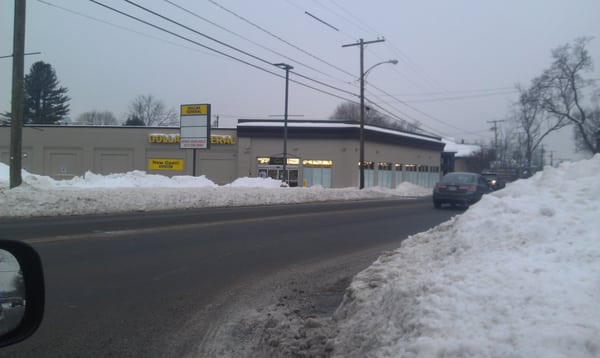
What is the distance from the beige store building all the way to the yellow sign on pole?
12.5 m

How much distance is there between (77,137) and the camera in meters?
47.3

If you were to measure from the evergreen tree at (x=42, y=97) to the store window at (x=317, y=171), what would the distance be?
48736 mm

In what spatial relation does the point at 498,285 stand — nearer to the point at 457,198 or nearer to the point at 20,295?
the point at 20,295

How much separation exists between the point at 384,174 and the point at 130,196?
3438 centimetres

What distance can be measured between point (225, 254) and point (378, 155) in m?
40.2

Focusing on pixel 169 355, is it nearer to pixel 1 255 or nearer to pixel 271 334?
pixel 271 334

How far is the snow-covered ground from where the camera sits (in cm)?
320

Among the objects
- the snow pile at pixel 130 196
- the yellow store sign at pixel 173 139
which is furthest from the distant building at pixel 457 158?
the snow pile at pixel 130 196

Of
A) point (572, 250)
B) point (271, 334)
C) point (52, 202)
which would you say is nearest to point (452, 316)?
point (572, 250)

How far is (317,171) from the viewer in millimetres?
45531

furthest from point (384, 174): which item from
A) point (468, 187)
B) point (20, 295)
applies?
point (20, 295)

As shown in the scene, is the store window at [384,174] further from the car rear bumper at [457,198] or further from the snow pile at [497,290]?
the snow pile at [497,290]

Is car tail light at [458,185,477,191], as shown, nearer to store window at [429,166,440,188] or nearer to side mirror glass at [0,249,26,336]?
side mirror glass at [0,249,26,336]

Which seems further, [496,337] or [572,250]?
[572,250]
